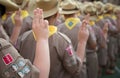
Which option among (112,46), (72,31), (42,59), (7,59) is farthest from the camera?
(112,46)

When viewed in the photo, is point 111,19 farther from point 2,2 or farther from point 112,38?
point 2,2

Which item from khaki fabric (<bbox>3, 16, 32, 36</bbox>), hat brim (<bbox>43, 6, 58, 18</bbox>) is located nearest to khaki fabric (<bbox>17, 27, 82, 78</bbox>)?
hat brim (<bbox>43, 6, 58, 18</bbox>)

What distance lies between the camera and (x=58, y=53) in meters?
3.27

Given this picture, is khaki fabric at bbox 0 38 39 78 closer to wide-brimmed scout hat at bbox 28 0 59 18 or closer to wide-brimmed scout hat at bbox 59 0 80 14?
wide-brimmed scout hat at bbox 28 0 59 18

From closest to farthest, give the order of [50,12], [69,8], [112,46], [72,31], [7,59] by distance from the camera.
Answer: [7,59] < [50,12] < [72,31] < [69,8] < [112,46]

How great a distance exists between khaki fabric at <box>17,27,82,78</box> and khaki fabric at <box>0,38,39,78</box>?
0.88 metres

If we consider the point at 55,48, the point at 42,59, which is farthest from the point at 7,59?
the point at 55,48

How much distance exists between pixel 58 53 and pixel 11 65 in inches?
41.5

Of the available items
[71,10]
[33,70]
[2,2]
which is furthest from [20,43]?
[71,10]

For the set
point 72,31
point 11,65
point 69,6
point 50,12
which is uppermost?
point 11,65

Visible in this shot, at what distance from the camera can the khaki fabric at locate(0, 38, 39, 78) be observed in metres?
2.25

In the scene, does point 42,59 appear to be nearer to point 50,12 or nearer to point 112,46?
point 50,12

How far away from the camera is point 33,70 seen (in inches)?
92.7

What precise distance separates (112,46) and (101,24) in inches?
41.0
